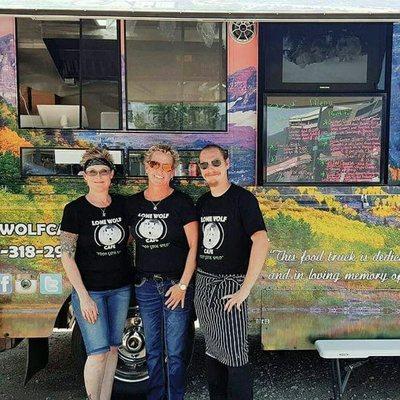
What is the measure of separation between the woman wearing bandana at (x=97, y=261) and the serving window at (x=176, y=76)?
56cm

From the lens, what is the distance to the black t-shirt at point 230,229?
9.62 feet

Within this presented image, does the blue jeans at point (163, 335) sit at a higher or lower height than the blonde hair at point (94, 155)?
lower

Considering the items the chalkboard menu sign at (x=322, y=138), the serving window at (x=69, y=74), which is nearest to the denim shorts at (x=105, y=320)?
the serving window at (x=69, y=74)

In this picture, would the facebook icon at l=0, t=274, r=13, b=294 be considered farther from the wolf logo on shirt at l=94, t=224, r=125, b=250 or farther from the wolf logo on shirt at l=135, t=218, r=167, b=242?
the wolf logo on shirt at l=135, t=218, r=167, b=242

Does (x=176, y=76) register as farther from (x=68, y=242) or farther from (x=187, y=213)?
(x=68, y=242)

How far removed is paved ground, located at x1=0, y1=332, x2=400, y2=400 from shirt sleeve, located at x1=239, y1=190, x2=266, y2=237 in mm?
1615

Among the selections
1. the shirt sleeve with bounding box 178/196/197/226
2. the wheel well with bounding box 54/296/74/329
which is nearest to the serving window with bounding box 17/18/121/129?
the shirt sleeve with bounding box 178/196/197/226

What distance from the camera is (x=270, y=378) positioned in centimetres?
416

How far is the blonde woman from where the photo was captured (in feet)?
10.2

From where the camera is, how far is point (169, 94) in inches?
139

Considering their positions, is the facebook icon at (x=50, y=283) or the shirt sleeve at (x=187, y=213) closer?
the shirt sleeve at (x=187, y=213)

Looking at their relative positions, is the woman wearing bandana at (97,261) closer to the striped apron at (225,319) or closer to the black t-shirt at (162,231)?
the black t-shirt at (162,231)

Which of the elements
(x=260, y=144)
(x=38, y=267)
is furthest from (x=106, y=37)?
(x=38, y=267)

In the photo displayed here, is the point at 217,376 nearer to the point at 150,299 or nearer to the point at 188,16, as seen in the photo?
the point at 150,299
